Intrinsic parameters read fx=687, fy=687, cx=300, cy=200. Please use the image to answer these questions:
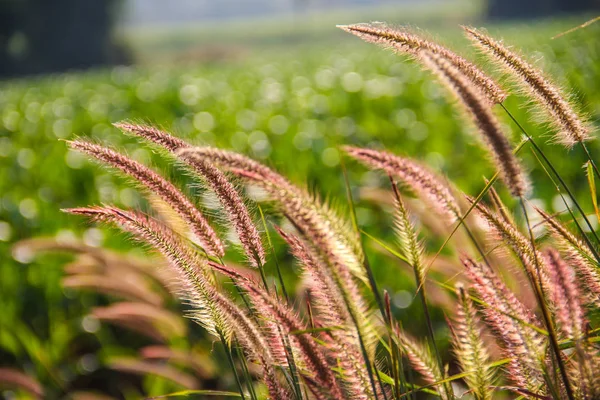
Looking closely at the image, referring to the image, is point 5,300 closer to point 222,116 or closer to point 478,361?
point 478,361

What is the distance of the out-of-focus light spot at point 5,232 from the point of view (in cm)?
395

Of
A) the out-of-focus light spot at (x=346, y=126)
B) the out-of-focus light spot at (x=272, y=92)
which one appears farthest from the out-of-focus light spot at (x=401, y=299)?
the out-of-focus light spot at (x=272, y=92)

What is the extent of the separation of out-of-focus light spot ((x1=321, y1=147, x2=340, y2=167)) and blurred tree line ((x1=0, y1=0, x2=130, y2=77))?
36838 millimetres

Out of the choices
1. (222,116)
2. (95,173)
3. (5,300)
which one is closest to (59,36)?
(222,116)

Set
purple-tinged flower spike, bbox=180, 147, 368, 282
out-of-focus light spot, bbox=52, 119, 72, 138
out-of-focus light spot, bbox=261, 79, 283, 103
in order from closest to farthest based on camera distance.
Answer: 1. purple-tinged flower spike, bbox=180, 147, 368, 282
2. out-of-focus light spot, bbox=52, 119, 72, 138
3. out-of-focus light spot, bbox=261, 79, 283, 103

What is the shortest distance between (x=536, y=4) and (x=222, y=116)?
5855 cm

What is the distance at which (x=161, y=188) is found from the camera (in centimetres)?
99

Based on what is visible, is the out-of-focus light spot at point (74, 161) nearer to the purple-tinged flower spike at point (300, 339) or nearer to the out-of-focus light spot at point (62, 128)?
the out-of-focus light spot at point (62, 128)

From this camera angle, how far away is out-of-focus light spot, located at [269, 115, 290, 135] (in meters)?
7.59

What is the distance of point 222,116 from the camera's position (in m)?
8.95

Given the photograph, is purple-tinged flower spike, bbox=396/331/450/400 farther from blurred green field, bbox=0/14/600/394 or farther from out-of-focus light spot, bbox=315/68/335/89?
out-of-focus light spot, bbox=315/68/335/89

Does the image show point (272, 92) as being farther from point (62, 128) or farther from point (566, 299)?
point (566, 299)

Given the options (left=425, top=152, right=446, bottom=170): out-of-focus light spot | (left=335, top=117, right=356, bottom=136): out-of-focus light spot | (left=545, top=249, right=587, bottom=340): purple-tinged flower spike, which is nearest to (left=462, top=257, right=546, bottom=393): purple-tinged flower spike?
(left=545, top=249, right=587, bottom=340): purple-tinged flower spike

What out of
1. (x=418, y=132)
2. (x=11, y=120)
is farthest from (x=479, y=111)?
(x=11, y=120)
